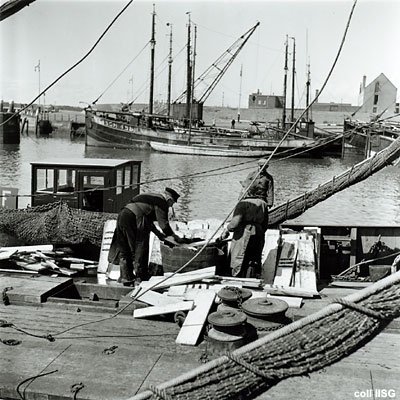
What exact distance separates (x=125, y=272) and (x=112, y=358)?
2.81 metres

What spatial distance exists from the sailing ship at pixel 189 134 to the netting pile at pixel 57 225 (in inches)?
1663

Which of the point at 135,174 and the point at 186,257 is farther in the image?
the point at 135,174

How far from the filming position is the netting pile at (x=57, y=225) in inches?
381

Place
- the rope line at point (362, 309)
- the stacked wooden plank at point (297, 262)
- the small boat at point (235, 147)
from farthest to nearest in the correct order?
the small boat at point (235, 147), the stacked wooden plank at point (297, 262), the rope line at point (362, 309)

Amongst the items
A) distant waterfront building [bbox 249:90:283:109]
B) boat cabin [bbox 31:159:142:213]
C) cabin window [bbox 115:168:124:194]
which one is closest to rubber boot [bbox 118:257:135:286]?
boat cabin [bbox 31:159:142:213]

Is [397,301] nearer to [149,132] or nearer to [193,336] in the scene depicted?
[193,336]

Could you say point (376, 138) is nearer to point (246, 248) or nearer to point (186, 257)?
point (246, 248)

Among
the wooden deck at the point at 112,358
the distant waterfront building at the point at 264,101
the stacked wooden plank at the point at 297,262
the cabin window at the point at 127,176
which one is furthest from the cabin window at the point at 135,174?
the distant waterfront building at the point at 264,101

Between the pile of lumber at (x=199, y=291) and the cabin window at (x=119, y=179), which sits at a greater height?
the cabin window at (x=119, y=179)

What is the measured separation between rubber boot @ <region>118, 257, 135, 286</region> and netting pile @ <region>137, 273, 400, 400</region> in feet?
15.2

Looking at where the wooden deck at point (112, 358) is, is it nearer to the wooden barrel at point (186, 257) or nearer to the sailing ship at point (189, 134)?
the wooden barrel at point (186, 257)

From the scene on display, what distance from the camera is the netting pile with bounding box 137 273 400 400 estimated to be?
123 inches

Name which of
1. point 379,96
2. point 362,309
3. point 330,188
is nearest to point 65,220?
point 330,188

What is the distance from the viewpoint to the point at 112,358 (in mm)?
5145
